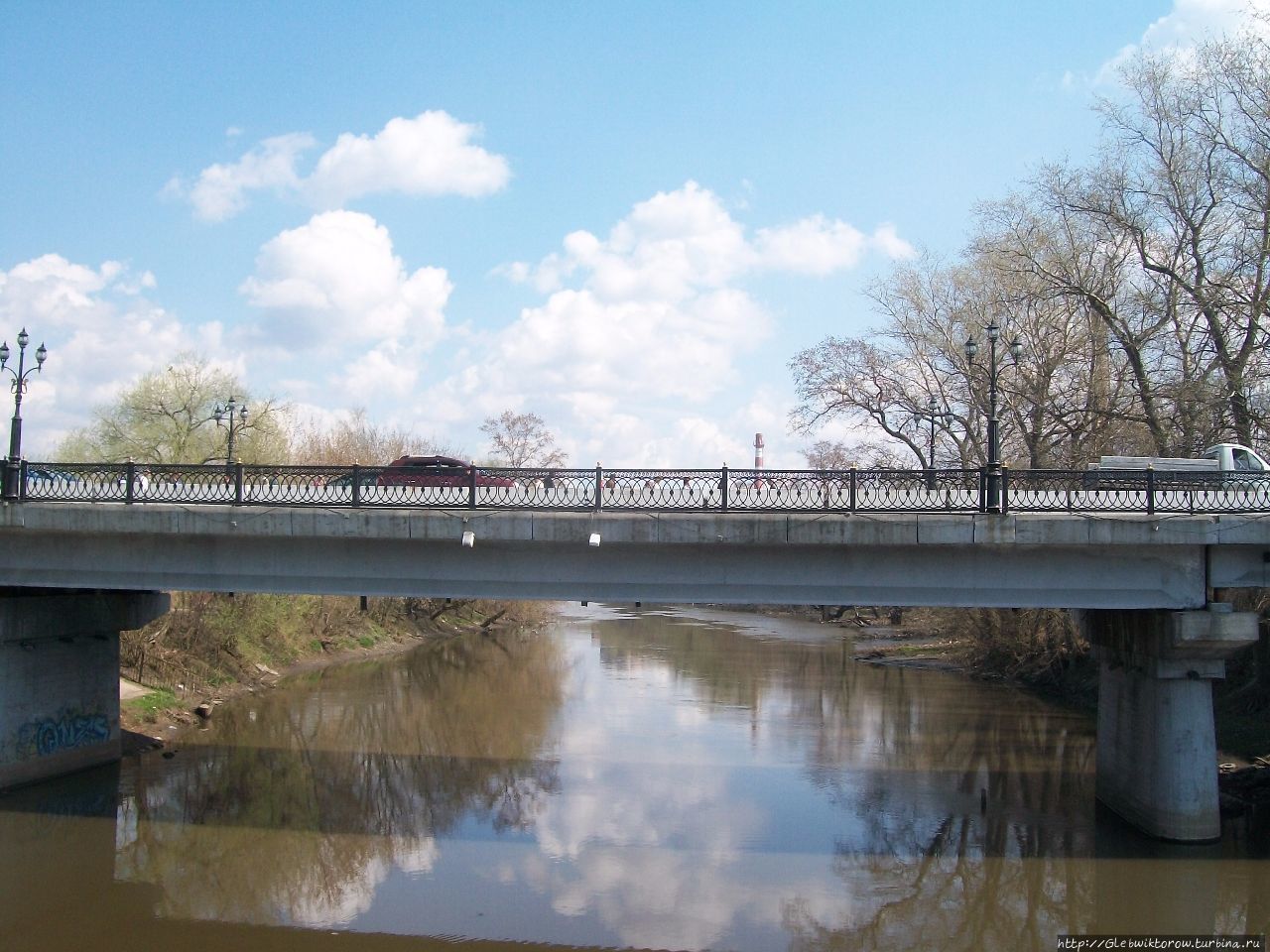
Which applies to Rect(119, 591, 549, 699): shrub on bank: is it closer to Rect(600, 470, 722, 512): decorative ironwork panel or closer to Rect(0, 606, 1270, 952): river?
Rect(0, 606, 1270, 952): river

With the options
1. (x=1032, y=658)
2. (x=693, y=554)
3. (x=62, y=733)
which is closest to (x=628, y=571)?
(x=693, y=554)

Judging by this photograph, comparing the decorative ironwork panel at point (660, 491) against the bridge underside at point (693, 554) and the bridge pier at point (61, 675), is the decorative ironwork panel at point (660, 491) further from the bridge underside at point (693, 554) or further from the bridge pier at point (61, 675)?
the bridge pier at point (61, 675)

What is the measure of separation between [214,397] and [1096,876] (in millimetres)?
34873

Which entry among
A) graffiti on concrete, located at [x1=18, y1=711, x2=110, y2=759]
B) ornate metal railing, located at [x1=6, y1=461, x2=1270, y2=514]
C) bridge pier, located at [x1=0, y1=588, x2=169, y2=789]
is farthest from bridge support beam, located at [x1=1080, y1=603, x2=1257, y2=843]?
graffiti on concrete, located at [x1=18, y1=711, x2=110, y2=759]

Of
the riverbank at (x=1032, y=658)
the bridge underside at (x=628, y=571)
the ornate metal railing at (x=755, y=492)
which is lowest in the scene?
the riverbank at (x=1032, y=658)

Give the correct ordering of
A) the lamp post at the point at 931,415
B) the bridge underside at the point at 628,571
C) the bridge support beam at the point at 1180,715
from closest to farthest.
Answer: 1. the bridge support beam at the point at 1180,715
2. the bridge underside at the point at 628,571
3. the lamp post at the point at 931,415

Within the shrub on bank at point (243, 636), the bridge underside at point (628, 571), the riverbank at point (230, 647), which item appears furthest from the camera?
the shrub on bank at point (243, 636)

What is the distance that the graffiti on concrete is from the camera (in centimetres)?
2041

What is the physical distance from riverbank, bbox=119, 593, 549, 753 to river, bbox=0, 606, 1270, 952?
1.30 m

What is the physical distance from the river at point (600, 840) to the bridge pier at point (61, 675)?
741mm

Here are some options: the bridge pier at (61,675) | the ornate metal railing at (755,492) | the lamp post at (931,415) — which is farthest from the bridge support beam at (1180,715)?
the bridge pier at (61,675)

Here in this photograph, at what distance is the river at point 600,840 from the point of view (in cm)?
1460

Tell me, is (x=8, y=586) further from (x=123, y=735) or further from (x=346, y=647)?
(x=346, y=647)

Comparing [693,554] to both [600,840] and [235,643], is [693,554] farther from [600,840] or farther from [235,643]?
[235,643]
